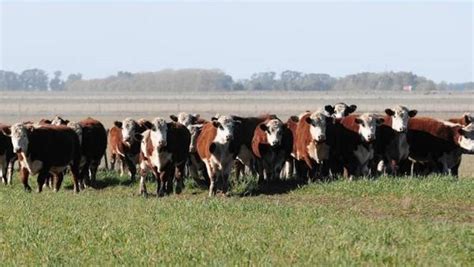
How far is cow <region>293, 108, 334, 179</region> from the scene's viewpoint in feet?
75.5

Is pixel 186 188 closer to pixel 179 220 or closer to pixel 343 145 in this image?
pixel 343 145

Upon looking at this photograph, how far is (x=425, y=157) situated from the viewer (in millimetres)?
24109

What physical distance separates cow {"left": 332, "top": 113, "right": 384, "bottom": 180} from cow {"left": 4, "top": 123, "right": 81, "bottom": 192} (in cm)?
675

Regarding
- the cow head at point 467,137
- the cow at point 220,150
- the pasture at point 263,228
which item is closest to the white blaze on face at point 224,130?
the cow at point 220,150

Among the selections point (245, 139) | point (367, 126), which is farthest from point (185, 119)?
point (367, 126)

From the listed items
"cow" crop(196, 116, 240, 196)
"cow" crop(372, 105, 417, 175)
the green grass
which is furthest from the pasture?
"cow" crop(372, 105, 417, 175)

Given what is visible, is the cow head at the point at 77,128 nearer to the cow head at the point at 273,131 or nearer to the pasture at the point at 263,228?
the pasture at the point at 263,228

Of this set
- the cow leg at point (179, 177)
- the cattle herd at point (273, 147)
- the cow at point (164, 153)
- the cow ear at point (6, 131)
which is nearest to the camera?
the cow at point (164, 153)

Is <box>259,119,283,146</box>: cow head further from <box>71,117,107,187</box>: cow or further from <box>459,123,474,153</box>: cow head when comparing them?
<box>71,117,107,187</box>: cow

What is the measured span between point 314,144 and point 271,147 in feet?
4.10

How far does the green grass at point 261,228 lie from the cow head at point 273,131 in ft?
10.2

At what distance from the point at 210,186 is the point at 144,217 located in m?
7.07

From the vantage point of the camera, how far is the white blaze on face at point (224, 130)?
896 inches

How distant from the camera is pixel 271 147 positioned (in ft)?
78.6
